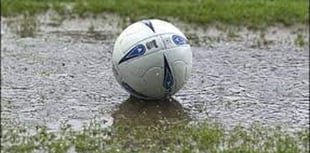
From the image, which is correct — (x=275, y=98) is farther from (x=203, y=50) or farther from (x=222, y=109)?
(x=203, y=50)

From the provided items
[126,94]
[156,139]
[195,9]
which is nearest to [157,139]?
[156,139]

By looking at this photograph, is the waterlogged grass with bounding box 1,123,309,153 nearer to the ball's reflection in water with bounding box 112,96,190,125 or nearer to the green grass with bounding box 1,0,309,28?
the ball's reflection in water with bounding box 112,96,190,125

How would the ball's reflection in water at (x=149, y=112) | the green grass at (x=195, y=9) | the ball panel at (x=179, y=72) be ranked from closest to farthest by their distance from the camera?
the ball's reflection in water at (x=149, y=112)
the ball panel at (x=179, y=72)
the green grass at (x=195, y=9)

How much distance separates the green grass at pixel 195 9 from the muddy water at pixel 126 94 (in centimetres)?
35

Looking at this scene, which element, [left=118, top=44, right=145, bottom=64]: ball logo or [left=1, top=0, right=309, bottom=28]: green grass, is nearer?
[left=118, top=44, right=145, bottom=64]: ball logo

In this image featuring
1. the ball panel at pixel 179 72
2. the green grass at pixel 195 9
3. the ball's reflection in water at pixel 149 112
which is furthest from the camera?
the green grass at pixel 195 9

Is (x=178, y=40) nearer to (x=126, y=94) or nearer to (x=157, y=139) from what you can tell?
(x=126, y=94)

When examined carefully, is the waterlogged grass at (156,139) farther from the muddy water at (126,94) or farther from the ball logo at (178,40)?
the ball logo at (178,40)

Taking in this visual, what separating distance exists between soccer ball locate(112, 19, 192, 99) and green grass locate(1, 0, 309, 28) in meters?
3.78

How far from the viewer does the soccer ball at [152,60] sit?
23.5 ft

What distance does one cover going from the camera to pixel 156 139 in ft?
21.6

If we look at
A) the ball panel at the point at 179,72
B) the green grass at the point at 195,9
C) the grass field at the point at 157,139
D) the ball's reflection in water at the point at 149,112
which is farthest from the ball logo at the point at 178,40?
the green grass at the point at 195,9

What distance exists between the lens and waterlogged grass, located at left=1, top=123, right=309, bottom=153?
20.6 ft

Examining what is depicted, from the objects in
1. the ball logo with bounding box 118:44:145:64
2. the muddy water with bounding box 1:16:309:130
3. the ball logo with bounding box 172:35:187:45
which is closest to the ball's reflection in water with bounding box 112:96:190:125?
the muddy water with bounding box 1:16:309:130
